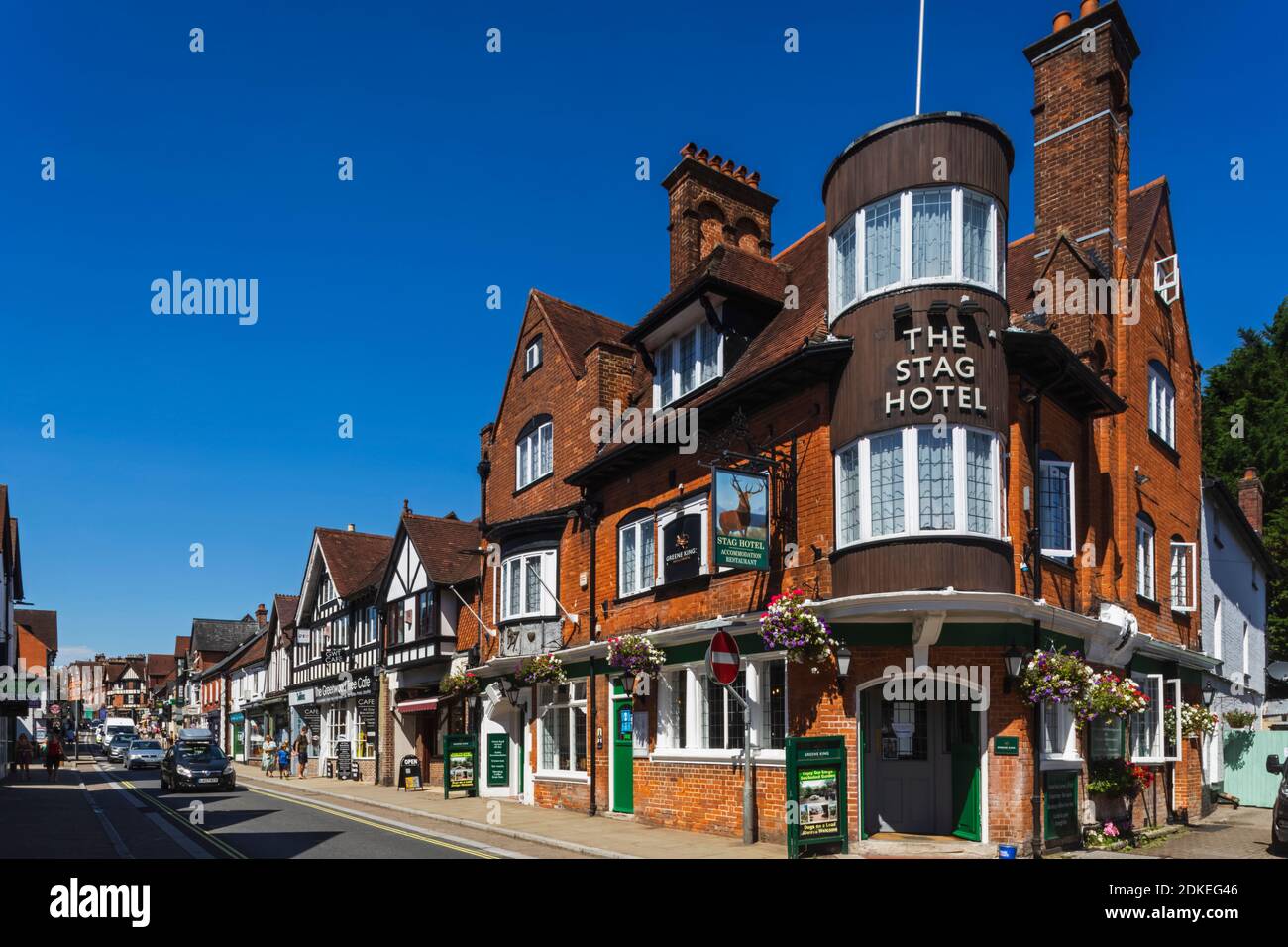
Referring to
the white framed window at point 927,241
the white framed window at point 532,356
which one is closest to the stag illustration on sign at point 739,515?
the white framed window at point 927,241

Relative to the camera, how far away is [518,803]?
26.3 meters

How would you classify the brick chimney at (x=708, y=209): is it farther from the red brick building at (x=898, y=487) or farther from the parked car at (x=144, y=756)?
the parked car at (x=144, y=756)

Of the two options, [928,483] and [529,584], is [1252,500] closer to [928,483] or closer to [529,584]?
[529,584]

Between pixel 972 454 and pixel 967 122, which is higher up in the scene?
pixel 967 122

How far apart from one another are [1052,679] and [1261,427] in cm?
3092

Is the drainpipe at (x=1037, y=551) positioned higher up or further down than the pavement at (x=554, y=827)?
higher up

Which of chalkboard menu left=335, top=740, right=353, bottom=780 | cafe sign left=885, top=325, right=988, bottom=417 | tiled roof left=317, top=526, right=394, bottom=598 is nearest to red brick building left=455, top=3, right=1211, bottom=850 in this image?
cafe sign left=885, top=325, right=988, bottom=417

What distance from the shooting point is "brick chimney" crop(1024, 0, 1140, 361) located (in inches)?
773

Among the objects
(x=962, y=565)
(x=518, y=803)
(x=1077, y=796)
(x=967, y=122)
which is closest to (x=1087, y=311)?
(x=967, y=122)

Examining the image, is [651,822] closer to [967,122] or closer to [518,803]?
[518,803]

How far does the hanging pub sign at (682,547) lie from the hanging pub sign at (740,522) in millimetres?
2791

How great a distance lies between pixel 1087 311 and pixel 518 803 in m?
16.8

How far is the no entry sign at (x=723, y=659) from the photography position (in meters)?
15.6
